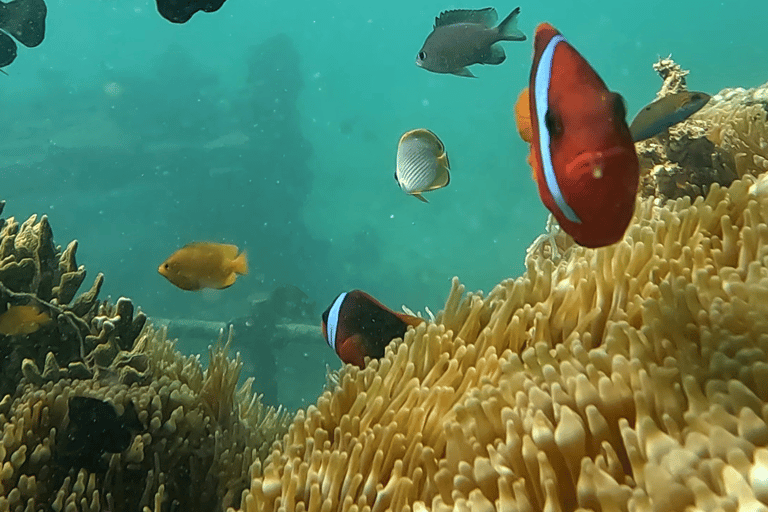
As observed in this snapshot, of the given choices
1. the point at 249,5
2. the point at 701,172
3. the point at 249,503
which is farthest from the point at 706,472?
the point at 249,5

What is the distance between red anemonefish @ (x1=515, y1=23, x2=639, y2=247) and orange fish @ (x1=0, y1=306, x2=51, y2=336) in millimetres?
2577

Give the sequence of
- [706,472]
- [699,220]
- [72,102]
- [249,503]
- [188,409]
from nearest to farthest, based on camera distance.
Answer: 1. [706,472]
2. [249,503]
3. [699,220]
4. [188,409]
5. [72,102]

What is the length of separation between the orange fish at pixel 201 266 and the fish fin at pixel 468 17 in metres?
2.12

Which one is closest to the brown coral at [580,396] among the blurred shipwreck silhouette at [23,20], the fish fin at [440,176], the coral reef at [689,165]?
the coral reef at [689,165]

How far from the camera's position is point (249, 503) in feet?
4.46

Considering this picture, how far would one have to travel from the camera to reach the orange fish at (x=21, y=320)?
2.50 m

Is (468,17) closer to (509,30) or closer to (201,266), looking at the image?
(509,30)

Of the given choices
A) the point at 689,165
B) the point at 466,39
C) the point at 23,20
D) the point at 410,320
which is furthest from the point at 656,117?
the point at 23,20

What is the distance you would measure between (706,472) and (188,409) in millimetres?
1811

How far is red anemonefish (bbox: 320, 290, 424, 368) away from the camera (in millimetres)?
2186

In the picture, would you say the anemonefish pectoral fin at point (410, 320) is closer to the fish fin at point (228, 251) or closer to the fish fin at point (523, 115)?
the fish fin at point (523, 115)

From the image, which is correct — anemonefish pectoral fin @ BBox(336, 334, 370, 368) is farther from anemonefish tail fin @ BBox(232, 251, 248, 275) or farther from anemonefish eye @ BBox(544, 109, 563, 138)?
anemonefish tail fin @ BBox(232, 251, 248, 275)

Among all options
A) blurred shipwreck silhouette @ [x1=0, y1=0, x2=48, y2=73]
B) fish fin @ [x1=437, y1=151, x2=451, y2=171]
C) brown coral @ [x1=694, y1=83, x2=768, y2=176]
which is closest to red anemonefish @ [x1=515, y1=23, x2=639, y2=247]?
brown coral @ [x1=694, y1=83, x2=768, y2=176]

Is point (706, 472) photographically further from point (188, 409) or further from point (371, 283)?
point (371, 283)
